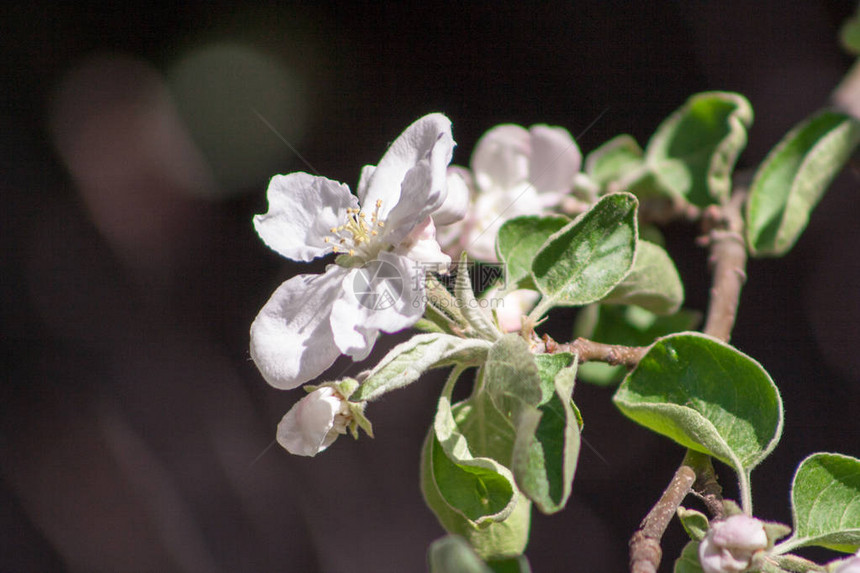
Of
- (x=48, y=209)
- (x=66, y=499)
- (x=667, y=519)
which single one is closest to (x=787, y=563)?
(x=667, y=519)

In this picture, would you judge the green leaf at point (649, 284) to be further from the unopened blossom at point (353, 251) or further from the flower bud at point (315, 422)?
the flower bud at point (315, 422)

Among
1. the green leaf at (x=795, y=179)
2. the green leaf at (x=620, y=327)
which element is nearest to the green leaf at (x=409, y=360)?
the green leaf at (x=620, y=327)

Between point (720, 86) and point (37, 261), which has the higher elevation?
point (37, 261)

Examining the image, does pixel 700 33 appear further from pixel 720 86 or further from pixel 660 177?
pixel 660 177

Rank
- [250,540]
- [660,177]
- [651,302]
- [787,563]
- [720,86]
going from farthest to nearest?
[250,540], [720,86], [660,177], [651,302], [787,563]

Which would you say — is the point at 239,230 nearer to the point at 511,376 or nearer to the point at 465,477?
the point at 465,477

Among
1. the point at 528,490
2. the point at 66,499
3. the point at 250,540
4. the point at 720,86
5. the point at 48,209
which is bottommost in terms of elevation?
the point at 250,540

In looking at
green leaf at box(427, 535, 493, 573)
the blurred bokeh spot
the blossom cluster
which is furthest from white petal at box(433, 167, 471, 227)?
the blurred bokeh spot
